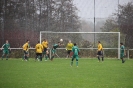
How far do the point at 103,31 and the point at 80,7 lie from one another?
429 centimetres

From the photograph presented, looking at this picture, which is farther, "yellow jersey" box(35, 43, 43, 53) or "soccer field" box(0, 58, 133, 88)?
"yellow jersey" box(35, 43, 43, 53)

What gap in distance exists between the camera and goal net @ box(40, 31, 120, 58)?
38.6 meters

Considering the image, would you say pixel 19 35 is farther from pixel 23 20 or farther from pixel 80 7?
pixel 80 7

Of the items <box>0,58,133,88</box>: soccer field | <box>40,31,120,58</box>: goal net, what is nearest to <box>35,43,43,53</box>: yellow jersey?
<box>40,31,120,58</box>: goal net

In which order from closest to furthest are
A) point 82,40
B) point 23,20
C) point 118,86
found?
point 118,86 → point 82,40 → point 23,20

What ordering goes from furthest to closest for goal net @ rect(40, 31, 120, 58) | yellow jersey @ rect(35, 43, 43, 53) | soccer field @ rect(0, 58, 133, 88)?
goal net @ rect(40, 31, 120, 58), yellow jersey @ rect(35, 43, 43, 53), soccer field @ rect(0, 58, 133, 88)

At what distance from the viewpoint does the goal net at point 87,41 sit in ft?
127

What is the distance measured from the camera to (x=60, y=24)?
4222cm

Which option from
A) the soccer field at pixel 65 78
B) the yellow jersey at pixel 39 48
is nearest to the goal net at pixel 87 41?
the yellow jersey at pixel 39 48

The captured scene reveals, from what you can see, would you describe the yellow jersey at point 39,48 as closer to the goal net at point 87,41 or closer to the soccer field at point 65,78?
the goal net at point 87,41

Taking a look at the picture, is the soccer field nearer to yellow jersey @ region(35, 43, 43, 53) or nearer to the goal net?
yellow jersey @ region(35, 43, 43, 53)

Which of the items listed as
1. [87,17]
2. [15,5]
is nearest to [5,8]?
[15,5]

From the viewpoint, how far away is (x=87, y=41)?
40125 mm

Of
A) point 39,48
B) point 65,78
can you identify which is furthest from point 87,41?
point 65,78
